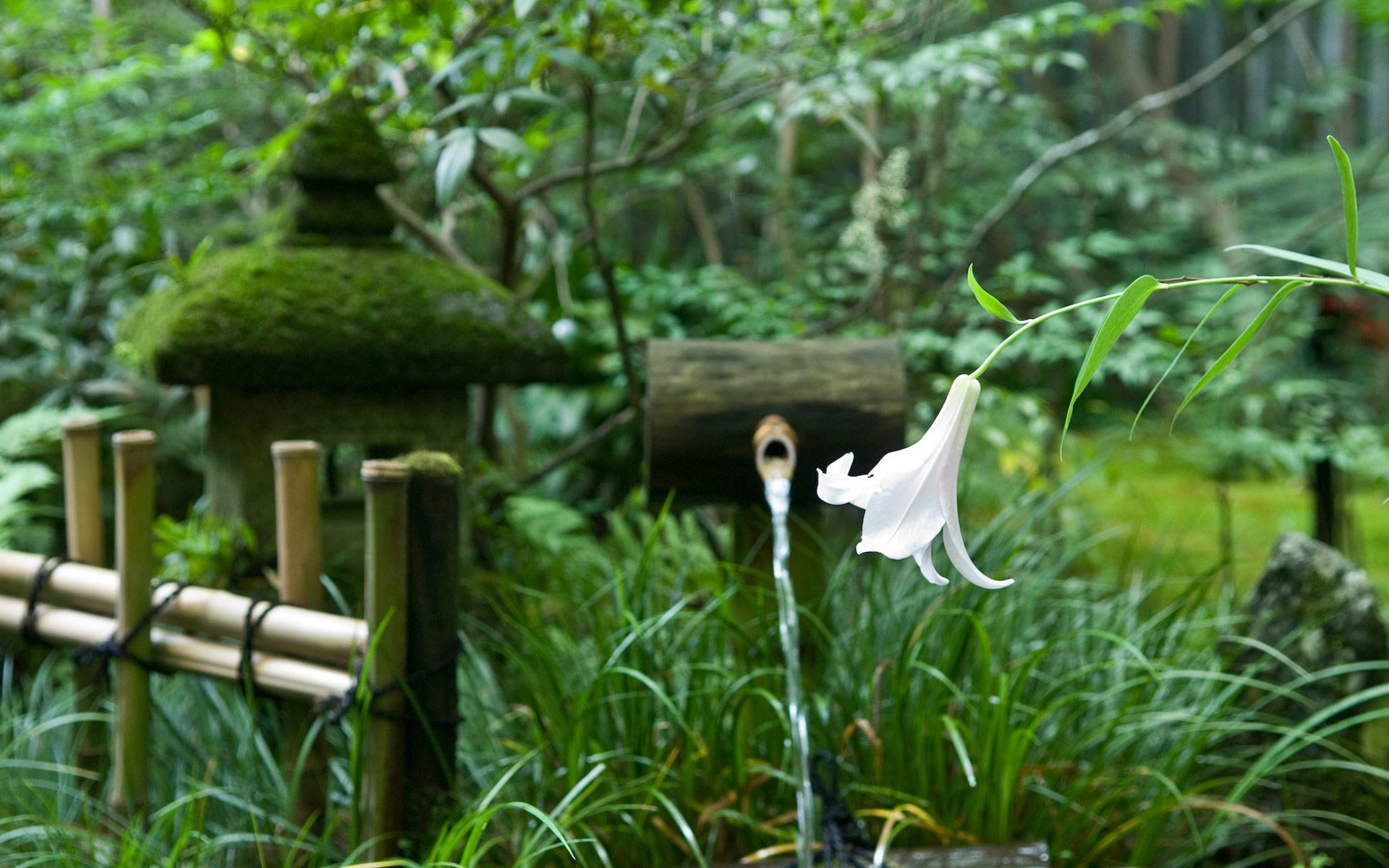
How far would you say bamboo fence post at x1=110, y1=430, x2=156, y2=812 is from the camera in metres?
1.86

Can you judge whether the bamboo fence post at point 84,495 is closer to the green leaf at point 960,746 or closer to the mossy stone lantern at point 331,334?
the mossy stone lantern at point 331,334

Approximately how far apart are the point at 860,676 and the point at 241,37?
12.5 feet

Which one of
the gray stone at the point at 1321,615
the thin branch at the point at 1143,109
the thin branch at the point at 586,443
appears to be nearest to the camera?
the gray stone at the point at 1321,615

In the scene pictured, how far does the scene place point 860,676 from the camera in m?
1.85

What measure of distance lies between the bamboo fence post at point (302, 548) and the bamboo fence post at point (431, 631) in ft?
0.85

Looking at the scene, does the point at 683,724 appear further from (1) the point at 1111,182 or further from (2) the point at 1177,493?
(2) the point at 1177,493

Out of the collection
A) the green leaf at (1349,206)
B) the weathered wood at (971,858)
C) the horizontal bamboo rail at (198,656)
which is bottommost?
the weathered wood at (971,858)

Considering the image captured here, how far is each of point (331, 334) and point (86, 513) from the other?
24.1 inches

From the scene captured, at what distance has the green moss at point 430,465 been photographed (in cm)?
157

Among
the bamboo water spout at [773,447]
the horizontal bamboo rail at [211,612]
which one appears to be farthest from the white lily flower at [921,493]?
the horizontal bamboo rail at [211,612]

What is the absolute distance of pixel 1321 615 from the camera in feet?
7.00

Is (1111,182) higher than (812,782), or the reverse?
(1111,182)

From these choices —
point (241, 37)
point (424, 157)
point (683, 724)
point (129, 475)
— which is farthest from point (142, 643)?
point (241, 37)

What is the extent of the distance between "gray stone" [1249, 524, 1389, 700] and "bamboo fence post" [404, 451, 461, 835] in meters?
1.60
